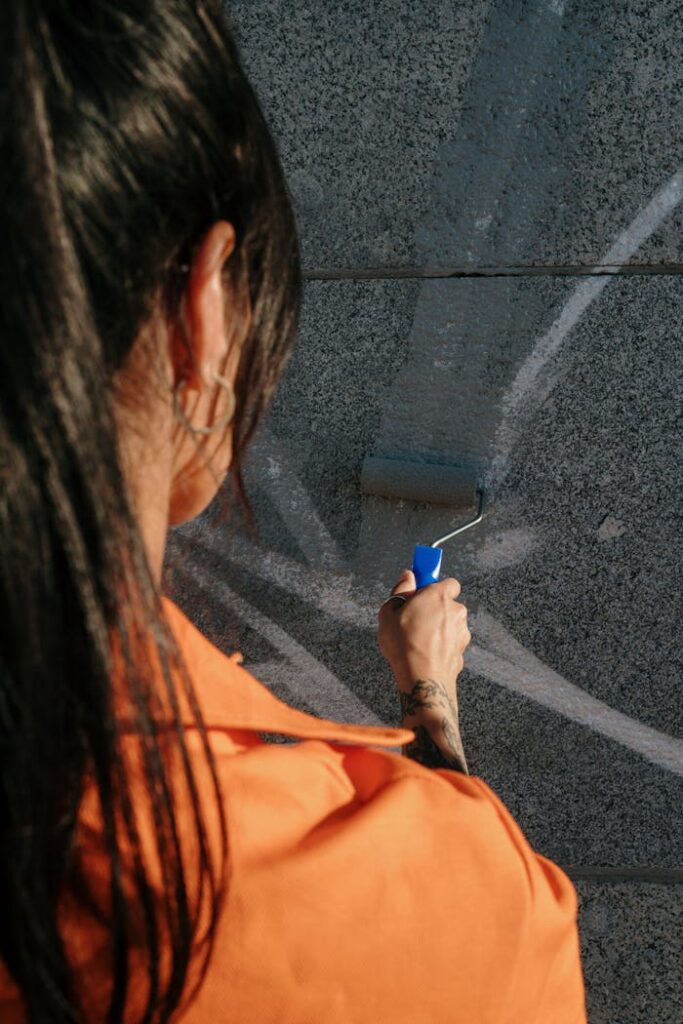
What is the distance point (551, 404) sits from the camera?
1.80 m

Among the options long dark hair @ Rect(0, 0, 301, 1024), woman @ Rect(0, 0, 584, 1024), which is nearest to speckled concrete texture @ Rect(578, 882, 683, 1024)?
woman @ Rect(0, 0, 584, 1024)

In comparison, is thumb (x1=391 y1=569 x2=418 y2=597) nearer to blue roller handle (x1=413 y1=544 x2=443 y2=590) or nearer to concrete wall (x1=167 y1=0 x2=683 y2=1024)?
blue roller handle (x1=413 y1=544 x2=443 y2=590)

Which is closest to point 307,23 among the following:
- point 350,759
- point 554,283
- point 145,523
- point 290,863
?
point 554,283

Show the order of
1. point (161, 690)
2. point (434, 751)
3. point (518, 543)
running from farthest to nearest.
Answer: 1. point (518, 543)
2. point (434, 751)
3. point (161, 690)

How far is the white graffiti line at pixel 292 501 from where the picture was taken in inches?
74.9

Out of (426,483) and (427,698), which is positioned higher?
(426,483)

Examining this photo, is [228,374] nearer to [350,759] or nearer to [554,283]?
[350,759]

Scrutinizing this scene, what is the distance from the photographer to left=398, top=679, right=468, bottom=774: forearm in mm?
1371

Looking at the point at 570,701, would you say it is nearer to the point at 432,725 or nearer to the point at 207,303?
the point at 432,725

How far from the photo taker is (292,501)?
6.27 ft

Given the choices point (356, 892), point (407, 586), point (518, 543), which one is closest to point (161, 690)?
point (356, 892)

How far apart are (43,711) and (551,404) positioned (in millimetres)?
1353

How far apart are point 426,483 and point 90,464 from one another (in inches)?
47.9

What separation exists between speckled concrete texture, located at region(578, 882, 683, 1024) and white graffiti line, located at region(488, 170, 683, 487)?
3.17 ft
